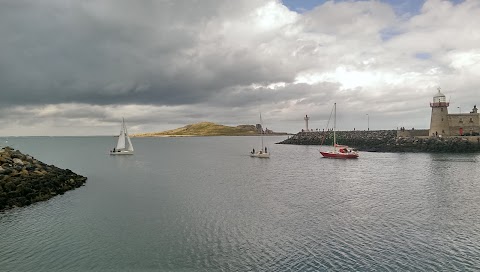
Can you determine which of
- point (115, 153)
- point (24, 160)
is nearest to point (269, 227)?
point (24, 160)

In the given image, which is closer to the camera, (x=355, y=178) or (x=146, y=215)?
(x=146, y=215)

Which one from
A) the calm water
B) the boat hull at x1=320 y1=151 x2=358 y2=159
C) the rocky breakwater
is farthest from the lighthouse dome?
the rocky breakwater

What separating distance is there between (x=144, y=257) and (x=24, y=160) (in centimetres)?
3828

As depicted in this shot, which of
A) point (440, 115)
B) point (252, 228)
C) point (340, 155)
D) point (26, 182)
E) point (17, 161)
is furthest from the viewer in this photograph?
point (440, 115)

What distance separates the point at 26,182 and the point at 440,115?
9379cm

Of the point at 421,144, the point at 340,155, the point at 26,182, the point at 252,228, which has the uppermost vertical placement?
the point at 421,144

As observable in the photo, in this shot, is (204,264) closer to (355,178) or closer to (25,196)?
(25,196)

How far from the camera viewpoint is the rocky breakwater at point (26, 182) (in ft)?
111

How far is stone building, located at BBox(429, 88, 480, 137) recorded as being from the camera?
92.5m

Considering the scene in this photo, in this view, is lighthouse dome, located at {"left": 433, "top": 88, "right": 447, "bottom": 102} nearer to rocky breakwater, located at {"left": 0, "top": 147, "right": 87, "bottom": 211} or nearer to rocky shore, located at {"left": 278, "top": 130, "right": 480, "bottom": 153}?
rocky shore, located at {"left": 278, "top": 130, "right": 480, "bottom": 153}

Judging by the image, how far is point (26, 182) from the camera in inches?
1527

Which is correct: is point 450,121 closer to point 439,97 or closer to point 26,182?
point 439,97

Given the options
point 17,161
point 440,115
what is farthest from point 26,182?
point 440,115

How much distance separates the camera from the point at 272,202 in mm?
35250
